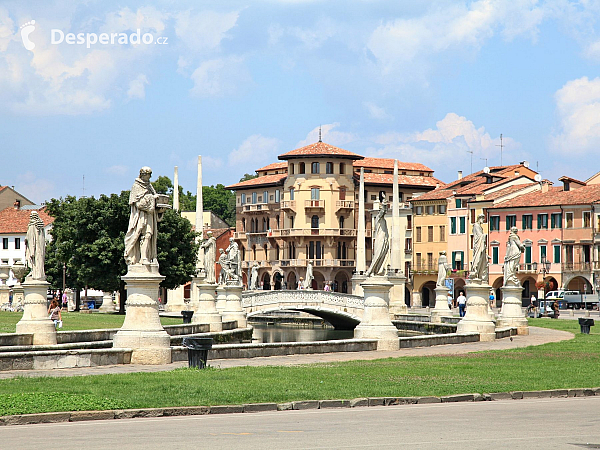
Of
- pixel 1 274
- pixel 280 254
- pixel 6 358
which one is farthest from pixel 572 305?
pixel 6 358

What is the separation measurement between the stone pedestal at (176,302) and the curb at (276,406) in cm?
5375

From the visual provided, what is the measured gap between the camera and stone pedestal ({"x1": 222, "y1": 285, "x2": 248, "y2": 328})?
140 feet

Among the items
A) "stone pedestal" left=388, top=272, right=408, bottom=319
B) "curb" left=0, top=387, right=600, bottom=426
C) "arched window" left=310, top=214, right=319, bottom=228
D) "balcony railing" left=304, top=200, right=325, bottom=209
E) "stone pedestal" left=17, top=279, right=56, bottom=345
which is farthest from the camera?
"arched window" left=310, top=214, right=319, bottom=228

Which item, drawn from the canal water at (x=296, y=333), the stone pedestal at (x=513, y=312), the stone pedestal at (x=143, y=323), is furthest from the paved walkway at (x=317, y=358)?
the canal water at (x=296, y=333)

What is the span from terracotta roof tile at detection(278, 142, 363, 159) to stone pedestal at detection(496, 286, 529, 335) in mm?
73178

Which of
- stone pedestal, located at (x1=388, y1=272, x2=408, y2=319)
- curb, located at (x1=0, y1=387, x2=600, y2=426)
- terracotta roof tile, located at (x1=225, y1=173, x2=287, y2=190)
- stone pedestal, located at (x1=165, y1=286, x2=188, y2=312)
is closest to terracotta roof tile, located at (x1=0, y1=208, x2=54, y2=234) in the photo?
terracotta roof tile, located at (x1=225, y1=173, x2=287, y2=190)

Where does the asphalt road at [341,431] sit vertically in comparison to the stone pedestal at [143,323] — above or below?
below

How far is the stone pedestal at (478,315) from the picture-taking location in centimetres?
3181

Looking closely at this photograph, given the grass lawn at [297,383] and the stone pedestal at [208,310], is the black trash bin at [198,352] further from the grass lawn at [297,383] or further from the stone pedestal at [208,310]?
the stone pedestal at [208,310]

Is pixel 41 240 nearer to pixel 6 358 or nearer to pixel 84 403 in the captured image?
pixel 6 358

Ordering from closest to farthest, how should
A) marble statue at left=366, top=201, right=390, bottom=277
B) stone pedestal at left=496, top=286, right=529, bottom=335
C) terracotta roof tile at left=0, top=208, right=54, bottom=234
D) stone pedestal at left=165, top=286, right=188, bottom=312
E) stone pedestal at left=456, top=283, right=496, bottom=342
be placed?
marble statue at left=366, top=201, right=390, bottom=277 < stone pedestal at left=456, top=283, right=496, bottom=342 < stone pedestal at left=496, top=286, right=529, bottom=335 < stone pedestal at left=165, top=286, right=188, bottom=312 < terracotta roof tile at left=0, top=208, right=54, bottom=234

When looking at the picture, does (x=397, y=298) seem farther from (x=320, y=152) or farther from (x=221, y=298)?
(x=320, y=152)

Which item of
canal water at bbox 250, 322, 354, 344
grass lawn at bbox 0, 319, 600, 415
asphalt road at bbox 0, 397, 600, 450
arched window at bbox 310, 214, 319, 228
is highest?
arched window at bbox 310, 214, 319, 228

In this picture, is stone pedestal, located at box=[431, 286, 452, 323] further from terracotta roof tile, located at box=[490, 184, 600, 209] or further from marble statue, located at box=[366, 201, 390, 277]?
terracotta roof tile, located at box=[490, 184, 600, 209]
